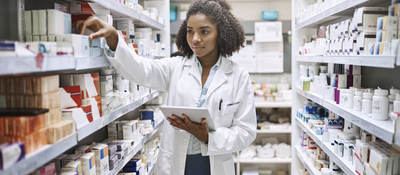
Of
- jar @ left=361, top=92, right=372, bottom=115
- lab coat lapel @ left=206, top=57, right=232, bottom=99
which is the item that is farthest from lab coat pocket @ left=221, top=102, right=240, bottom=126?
jar @ left=361, top=92, right=372, bottom=115

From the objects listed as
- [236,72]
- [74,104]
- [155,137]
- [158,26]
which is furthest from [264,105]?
[74,104]

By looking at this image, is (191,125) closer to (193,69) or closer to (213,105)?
(213,105)

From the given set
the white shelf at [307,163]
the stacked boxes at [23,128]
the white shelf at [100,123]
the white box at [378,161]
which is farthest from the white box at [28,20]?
the white shelf at [307,163]

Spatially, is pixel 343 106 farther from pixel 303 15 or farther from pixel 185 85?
pixel 303 15

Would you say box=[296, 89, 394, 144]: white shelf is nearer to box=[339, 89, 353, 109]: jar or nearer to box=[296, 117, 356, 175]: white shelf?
box=[339, 89, 353, 109]: jar

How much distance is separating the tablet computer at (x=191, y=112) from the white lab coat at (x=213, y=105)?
155mm

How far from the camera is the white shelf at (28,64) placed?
110 cm

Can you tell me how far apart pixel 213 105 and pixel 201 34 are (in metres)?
0.46

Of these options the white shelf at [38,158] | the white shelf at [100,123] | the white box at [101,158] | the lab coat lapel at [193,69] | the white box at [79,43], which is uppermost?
the white box at [79,43]

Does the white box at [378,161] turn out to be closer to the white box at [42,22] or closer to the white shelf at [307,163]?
the white shelf at [307,163]

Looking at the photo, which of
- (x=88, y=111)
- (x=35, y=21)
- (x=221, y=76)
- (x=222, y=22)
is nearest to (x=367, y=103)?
(x=221, y=76)

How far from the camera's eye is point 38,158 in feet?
4.24

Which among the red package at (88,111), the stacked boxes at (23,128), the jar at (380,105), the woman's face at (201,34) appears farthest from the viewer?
the woman's face at (201,34)

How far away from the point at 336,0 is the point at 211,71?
119cm
